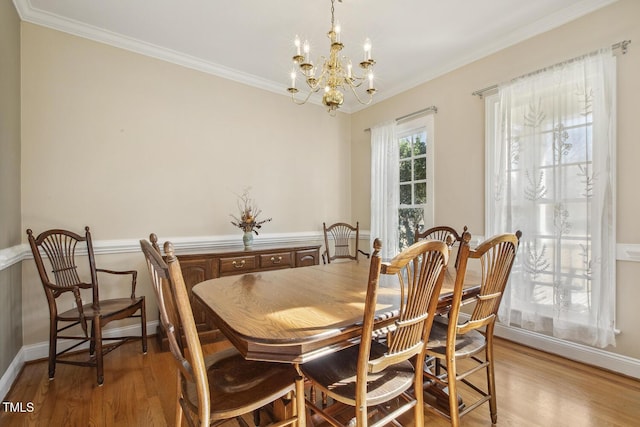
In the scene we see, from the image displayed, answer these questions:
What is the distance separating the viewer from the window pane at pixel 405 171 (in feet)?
12.3

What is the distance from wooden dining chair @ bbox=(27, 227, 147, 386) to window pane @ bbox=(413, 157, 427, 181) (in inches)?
123

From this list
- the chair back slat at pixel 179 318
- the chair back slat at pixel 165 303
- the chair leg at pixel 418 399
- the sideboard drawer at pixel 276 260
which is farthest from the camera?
the sideboard drawer at pixel 276 260

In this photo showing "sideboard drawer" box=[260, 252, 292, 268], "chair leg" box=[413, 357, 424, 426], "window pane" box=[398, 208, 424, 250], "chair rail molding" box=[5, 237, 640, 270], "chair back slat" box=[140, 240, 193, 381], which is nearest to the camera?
"chair back slat" box=[140, 240, 193, 381]

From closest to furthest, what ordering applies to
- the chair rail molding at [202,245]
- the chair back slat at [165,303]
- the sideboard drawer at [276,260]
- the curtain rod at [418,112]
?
the chair back slat at [165,303], the chair rail molding at [202,245], the sideboard drawer at [276,260], the curtain rod at [418,112]

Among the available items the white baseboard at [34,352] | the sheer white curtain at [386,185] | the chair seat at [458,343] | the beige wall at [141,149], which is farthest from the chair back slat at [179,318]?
the sheer white curtain at [386,185]

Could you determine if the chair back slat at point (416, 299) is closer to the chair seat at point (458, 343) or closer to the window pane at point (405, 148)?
the chair seat at point (458, 343)

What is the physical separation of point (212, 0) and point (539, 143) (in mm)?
2857

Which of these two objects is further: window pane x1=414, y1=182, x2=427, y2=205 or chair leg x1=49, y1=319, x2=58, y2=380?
→ window pane x1=414, y1=182, x2=427, y2=205

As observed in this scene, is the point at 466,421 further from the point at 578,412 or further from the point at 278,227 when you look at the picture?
the point at 278,227

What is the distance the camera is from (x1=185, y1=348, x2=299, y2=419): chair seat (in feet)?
3.67

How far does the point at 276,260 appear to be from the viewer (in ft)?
10.5

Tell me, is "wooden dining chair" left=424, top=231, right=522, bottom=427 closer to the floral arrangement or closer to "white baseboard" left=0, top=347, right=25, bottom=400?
the floral arrangement

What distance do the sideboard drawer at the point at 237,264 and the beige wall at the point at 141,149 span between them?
1.81ft

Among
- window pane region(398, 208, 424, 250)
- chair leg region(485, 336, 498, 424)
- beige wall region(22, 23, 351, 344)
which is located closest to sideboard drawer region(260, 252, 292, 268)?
beige wall region(22, 23, 351, 344)
